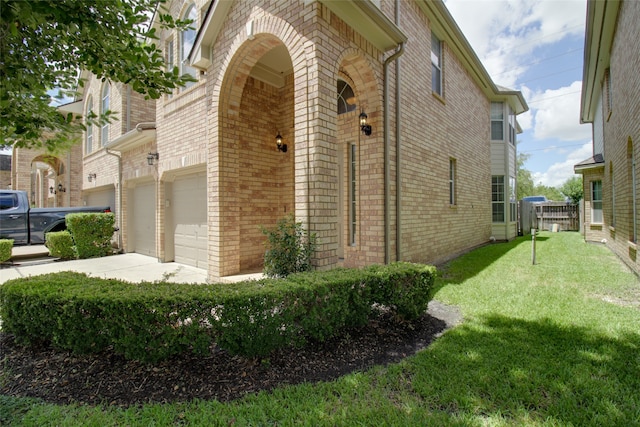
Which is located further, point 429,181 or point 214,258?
point 429,181

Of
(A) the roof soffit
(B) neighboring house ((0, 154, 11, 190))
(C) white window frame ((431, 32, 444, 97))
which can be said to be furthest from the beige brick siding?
(B) neighboring house ((0, 154, 11, 190))

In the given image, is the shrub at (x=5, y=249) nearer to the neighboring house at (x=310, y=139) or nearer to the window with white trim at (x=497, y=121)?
the neighboring house at (x=310, y=139)

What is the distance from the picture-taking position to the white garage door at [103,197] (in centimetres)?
1230

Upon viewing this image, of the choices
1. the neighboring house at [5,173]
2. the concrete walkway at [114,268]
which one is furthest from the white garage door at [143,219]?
the neighboring house at [5,173]

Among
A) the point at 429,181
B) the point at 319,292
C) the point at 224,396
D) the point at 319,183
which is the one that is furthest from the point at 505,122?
the point at 224,396

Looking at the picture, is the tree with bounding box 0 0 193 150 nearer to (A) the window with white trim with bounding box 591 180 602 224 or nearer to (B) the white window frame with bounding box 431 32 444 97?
(B) the white window frame with bounding box 431 32 444 97

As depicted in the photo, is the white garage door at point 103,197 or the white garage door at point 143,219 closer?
the white garage door at point 143,219

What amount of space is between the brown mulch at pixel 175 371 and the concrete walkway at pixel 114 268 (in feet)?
9.18

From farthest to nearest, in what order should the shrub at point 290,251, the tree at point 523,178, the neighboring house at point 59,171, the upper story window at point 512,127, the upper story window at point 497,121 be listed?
the tree at point 523,178 → the neighboring house at point 59,171 → the upper story window at point 512,127 → the upper story window at point 497,121 → the shrub at point 290,251

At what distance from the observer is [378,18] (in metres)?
4.84

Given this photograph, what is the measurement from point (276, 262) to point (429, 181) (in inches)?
191

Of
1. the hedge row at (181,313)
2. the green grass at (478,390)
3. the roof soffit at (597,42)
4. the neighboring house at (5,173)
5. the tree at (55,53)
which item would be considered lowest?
the green grass at (478,390)

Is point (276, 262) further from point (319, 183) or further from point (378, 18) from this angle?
point (378, 18)

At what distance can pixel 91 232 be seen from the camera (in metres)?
9.26
